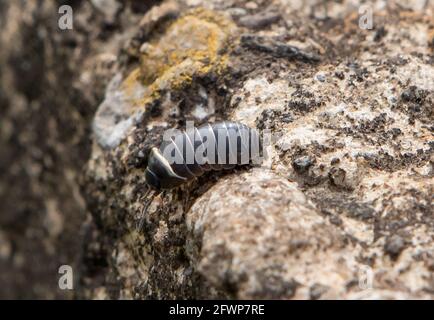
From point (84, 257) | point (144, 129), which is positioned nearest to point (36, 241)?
point (84, 257)

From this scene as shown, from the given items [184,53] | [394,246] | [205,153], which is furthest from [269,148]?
[184,53]

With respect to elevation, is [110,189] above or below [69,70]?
below

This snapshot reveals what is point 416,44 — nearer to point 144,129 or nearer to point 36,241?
point 144,129

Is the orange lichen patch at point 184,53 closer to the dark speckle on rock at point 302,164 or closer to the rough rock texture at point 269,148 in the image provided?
the rough rock texture at point 269,148

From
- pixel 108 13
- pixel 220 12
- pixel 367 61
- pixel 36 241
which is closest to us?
pixel 367 61

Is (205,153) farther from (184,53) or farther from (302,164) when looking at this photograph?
(184,53)

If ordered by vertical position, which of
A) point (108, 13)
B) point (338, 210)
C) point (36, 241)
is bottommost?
point (36, 241)

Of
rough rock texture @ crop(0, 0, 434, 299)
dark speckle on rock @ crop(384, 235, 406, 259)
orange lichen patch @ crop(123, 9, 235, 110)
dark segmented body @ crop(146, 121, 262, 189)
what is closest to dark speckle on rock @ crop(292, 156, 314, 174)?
rough rock texture @ crop(0, 0, 434, 299)

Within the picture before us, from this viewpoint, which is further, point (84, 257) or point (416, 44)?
point (84, 257)

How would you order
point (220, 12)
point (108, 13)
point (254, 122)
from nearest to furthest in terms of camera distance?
point (254, 122)
point (220, 12)
point (108, 13)
